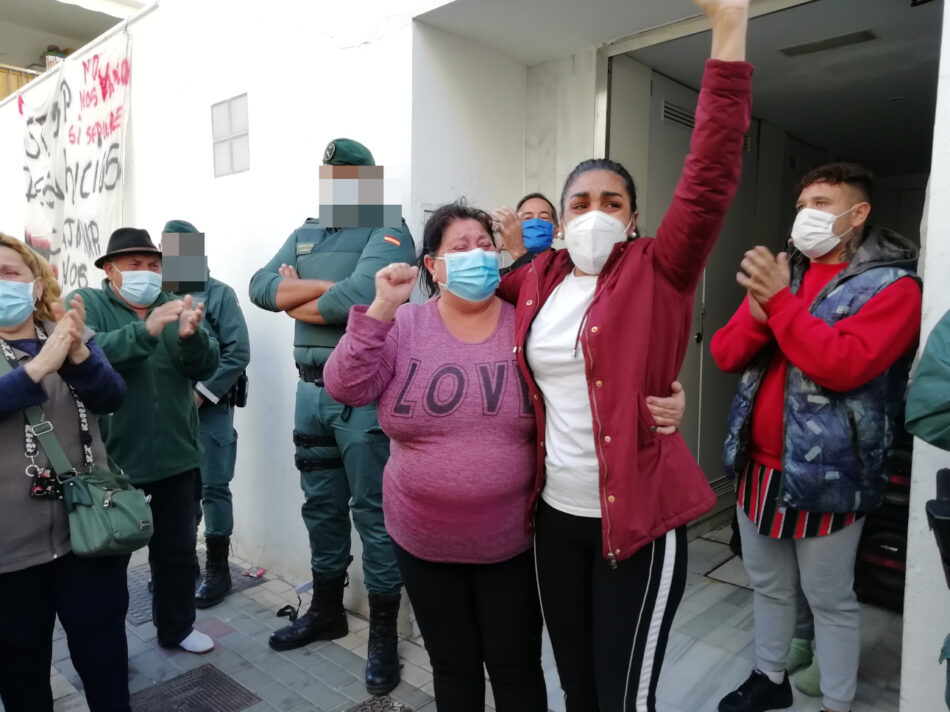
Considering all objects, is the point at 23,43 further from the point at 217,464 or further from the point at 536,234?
the point at 536,234

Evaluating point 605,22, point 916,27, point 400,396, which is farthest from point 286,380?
point 916,27

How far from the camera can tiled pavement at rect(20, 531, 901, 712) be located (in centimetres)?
278

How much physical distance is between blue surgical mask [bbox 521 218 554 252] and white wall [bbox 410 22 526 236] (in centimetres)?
56

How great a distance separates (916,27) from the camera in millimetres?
3340

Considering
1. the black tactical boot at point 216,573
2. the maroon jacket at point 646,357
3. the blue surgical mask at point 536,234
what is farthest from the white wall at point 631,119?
the black tactical boot at point 216,573

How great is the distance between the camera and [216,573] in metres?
3.92

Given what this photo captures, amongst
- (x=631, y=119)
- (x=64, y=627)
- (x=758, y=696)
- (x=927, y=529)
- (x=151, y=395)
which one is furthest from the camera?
(x=631, y=119)

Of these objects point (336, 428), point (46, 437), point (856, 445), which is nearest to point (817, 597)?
point (856, 445)

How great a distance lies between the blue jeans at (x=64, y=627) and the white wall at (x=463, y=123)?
197 centimetres

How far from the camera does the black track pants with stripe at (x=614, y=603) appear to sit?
1701 millimetres

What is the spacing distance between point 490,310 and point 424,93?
1699mm

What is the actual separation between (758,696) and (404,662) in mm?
1538

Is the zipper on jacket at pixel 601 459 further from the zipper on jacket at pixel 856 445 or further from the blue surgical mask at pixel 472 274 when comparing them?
the zipper on jacket at pixel 856 445

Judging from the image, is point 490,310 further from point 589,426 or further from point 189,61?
point 189,61
